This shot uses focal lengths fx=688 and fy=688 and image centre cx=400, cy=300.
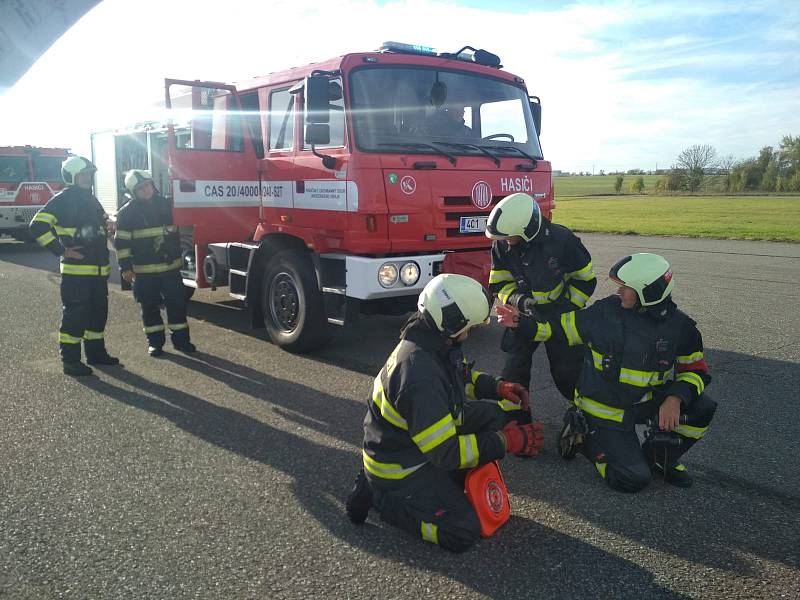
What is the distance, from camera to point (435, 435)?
302 centimetres

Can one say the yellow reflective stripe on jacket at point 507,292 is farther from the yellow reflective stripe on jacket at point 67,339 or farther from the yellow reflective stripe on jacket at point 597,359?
the yellow reflective stripe on jacket at point 67,339

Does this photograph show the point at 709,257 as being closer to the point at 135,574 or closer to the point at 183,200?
the point at 183,200

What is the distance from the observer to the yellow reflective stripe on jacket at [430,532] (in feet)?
10.2

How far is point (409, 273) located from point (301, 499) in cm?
261

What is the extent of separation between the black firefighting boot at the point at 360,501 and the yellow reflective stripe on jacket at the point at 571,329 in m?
1.53

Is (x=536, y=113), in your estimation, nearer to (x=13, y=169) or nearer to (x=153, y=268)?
(x=153, y=268)

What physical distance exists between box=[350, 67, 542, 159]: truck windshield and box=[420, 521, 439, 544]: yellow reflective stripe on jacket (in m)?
3.49

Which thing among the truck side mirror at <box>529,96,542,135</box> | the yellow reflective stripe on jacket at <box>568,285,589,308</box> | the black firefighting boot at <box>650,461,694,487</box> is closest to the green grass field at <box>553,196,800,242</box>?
the truck side mirror at <box>529,96,542,135</box>

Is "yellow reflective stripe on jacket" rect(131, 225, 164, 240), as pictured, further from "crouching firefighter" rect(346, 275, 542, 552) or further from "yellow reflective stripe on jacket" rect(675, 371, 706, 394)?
"yellow reflective stripe on jacket" rect(675, 371, 706, 394)

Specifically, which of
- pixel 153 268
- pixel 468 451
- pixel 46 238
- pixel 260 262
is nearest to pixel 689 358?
pixel 468 451

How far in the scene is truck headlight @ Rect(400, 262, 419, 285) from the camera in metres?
5.82

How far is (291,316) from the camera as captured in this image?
21.8ft

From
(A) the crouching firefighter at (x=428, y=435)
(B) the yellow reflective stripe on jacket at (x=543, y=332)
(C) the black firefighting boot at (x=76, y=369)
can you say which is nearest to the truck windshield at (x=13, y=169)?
(C) the black firefighting boot at (x=76, y=369)

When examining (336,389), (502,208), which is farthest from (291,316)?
(502,208)
